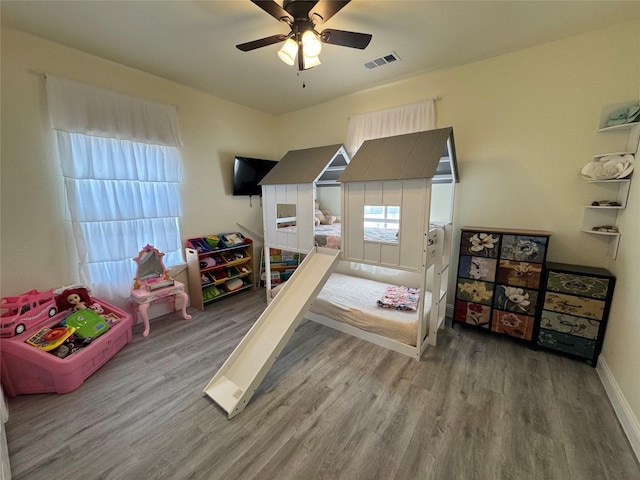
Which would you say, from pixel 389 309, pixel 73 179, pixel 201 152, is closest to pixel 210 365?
pixel 389 309

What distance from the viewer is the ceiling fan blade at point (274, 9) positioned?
154 cm

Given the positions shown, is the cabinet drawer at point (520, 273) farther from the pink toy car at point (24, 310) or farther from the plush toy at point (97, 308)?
the pink toy car at point (24, 310)

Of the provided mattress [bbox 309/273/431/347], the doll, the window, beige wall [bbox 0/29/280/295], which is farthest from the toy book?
the window

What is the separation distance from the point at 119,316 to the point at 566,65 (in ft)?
16.5

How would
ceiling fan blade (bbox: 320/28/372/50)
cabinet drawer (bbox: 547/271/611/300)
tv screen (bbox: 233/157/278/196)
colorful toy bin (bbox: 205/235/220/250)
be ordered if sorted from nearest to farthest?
1. ceiling fan blade (bbox: 320/28/372/50)
2. cabinet drawer (bbox: 547/271/611/300)
3. colorful toy bin (bbox: 205/235/220/250)
4. tv screen (bbox: 233/157/278/196)

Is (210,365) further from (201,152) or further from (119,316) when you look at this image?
(201,152)

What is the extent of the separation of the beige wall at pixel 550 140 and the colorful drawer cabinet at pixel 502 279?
351mm

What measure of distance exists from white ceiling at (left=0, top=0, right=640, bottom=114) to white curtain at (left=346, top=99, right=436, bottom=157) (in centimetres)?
40

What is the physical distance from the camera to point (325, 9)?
5.39 feet

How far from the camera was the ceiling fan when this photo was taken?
1623 mm

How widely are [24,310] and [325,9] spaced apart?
332cm

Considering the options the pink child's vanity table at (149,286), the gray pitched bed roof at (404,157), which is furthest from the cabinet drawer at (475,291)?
the pink child's vanity table at (149,286)

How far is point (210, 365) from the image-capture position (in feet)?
7.54

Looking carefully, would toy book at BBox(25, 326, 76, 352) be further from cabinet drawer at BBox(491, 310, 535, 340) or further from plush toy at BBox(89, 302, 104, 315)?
cabinet drawer at BBox(491, 310, 535, 340)
